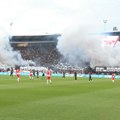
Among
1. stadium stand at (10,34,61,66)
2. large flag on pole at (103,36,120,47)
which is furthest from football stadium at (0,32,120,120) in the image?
large flag on pole at (103,36,120,47)

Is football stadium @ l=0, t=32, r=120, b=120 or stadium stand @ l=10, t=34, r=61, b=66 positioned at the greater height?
stadium stand @ l=10, t=34, r=61, b=66

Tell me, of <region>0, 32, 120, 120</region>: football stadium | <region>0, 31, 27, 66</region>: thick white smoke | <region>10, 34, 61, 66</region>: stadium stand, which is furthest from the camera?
<region>10, 34, 61, 66</region>: stadium stand

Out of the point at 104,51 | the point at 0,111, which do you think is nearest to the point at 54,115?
the point at 0,111

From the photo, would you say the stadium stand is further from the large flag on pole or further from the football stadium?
the large flag on pole

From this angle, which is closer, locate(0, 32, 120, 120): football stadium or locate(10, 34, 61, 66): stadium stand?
locate(0, 32, 120, 120): football stadium

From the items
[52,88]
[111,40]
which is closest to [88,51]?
[111,40]

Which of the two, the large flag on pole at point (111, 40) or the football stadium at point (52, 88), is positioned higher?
the large flag on pole at point (111, 40)

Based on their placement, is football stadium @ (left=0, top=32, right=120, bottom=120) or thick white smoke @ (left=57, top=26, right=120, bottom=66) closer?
football stadium @ (left=0, top=32, right=120, bottom=120)

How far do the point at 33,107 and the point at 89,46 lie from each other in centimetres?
8169

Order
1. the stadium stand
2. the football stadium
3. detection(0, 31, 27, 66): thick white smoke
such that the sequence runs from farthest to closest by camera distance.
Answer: the stadium stand < detection(0, 31, 27, 66): thick white smoke < the football stadium

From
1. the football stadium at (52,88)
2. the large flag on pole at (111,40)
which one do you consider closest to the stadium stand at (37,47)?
the football stadium at (52,88)

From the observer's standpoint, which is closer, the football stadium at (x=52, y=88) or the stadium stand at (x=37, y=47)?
the football stadium at (x=52, y=88)

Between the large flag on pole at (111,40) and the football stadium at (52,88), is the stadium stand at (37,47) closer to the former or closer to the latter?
the football stadium at (52,88)

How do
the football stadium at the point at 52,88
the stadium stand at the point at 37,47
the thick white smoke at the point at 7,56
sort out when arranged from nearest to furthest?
the football stadium at the point at 52,88
the thick white smoke at the point at 7,56
the stadium stand at the point at 37,47
